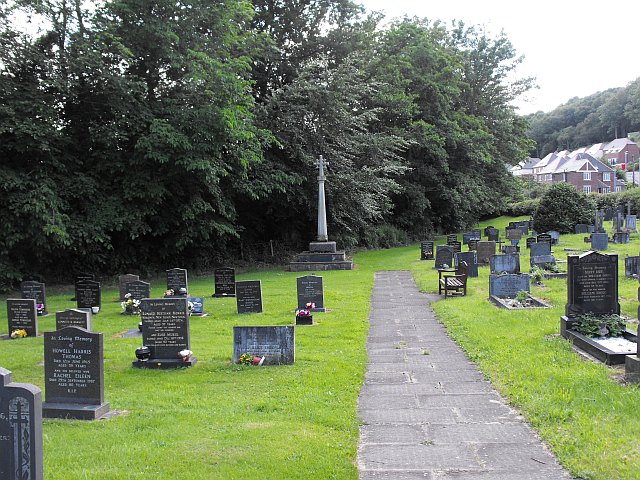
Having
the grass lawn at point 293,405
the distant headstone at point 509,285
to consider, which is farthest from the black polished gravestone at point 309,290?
the distant headstone at point 509,285

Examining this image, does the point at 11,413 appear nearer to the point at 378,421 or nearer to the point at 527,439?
the point at 378,421

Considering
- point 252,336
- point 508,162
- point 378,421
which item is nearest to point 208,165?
point 252,336

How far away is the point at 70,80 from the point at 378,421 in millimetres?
21655

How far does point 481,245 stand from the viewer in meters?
27.0

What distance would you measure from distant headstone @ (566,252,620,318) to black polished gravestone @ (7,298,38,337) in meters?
11.4

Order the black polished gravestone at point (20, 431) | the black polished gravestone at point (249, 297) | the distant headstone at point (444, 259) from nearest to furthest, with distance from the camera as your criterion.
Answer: the black polished gravestone at point (20, 431)
the black polished gravestone at point (249, 297)
the distant headstone at point (444, 259)

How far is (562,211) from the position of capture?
140ft

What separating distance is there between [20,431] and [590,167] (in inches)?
4145

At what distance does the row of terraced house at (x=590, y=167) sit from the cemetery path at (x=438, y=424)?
7728cm

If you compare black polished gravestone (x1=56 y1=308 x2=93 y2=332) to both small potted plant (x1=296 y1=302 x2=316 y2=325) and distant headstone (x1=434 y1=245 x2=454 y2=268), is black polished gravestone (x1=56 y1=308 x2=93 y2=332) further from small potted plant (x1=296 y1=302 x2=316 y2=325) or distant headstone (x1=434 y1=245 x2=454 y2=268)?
distant headstone (x1=434 y1=245 x2=454 y2=268)

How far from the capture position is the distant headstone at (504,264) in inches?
829

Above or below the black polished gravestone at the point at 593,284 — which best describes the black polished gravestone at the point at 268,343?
below

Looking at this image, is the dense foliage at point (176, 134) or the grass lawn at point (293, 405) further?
the dense foliage at point (176, 134)

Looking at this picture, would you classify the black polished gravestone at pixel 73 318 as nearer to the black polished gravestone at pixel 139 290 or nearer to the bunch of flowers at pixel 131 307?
the bunch of flowers at pixel 131 307
